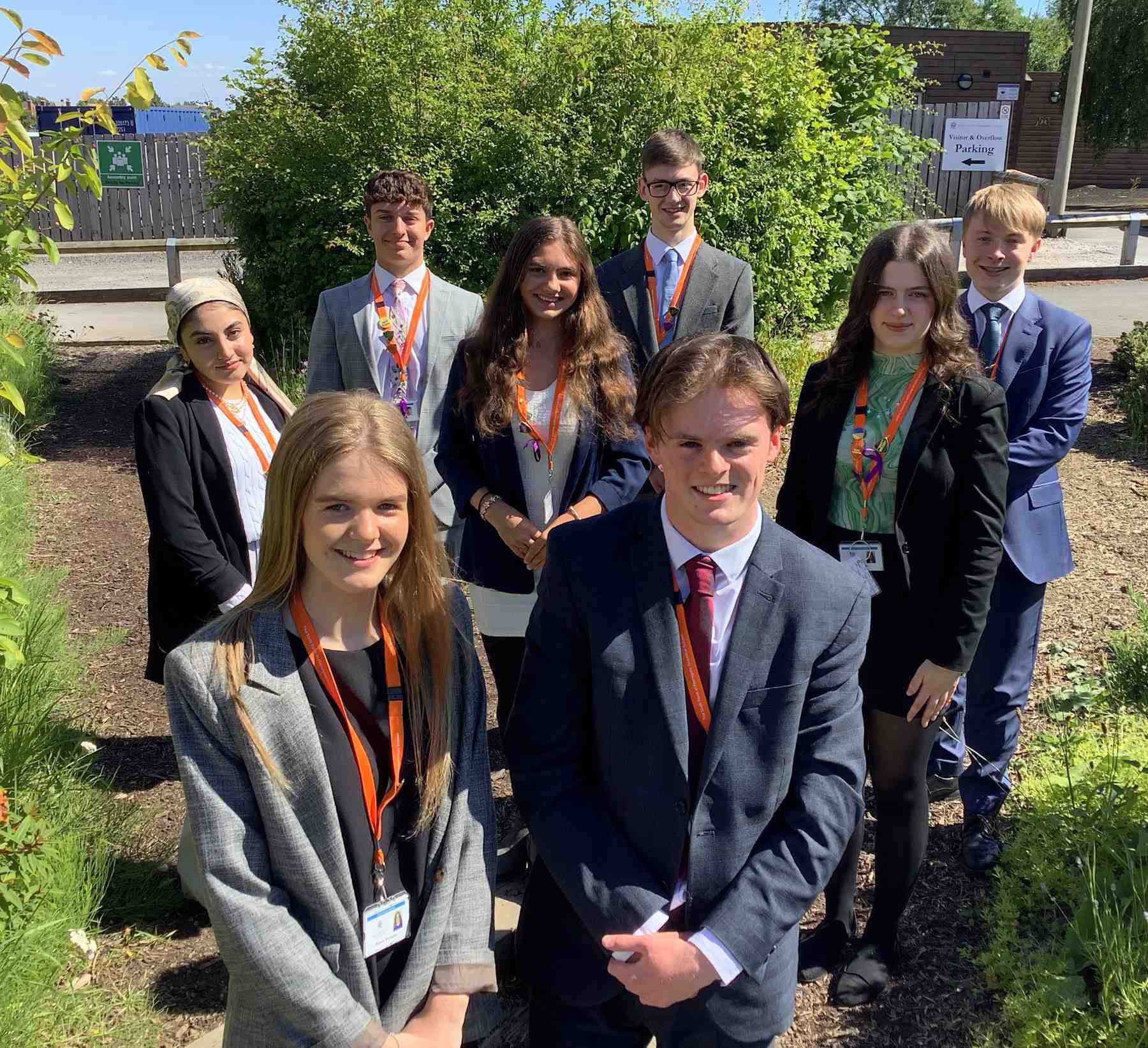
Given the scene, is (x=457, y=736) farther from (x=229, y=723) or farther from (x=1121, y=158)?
(x=1121, y=158)

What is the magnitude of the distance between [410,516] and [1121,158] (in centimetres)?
3688

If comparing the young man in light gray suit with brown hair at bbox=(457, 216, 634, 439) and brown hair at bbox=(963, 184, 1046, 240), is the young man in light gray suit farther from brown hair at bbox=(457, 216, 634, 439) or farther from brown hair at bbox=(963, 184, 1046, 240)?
brown hair at bbox=(963, 184, 1046, 240)

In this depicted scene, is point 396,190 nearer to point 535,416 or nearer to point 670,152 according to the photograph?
point 670,152

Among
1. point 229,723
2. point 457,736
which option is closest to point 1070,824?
point 457,736

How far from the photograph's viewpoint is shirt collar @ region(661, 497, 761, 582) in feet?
6.91

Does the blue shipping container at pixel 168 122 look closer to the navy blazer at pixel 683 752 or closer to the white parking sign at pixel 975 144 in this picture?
the white parking sign at pixel 975 144

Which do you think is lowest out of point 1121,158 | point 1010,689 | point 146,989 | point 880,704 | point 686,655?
point 146,989

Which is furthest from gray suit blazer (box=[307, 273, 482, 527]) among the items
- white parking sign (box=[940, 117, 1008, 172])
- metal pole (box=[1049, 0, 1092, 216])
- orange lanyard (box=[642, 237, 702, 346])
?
metal pole (box=[1049, 0, 1092, 216])

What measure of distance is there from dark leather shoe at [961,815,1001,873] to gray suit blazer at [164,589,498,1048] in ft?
7.34

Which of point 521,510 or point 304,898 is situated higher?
point 521,510

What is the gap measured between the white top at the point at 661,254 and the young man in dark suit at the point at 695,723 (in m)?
2.27

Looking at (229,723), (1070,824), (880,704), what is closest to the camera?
(229,723)

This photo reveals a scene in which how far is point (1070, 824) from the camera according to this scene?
349 centimetres

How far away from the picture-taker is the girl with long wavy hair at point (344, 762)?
1953 millimetres
